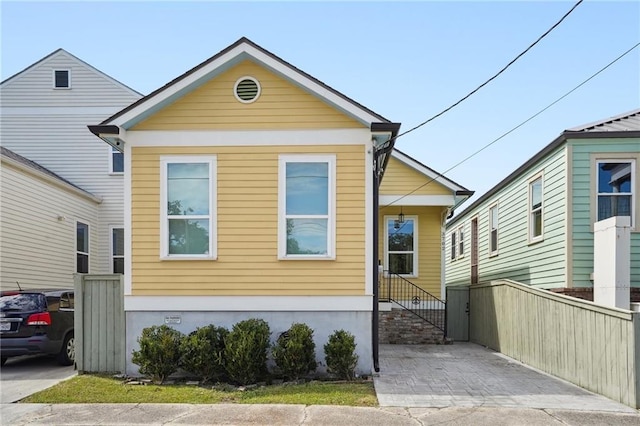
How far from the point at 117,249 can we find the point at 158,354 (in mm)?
9627

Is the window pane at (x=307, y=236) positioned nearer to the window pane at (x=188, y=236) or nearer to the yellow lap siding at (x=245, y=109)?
the window pane at (x=188, y=236)

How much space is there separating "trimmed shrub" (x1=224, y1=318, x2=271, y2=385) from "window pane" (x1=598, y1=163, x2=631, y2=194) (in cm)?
767

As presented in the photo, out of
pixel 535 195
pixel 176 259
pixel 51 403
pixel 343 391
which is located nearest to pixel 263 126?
pixel 176 259

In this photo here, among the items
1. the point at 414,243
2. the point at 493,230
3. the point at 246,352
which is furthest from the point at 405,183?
the point at 246,352

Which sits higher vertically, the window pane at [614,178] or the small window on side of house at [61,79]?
the small window on side of house at [61,79]

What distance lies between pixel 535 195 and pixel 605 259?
11.3ft

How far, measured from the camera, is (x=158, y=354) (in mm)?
8555

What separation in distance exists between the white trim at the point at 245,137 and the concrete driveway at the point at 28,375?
4327mm

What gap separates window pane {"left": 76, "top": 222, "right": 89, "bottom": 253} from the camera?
639 inches

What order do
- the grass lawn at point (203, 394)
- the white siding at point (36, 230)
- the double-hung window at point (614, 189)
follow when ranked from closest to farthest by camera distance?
the grass lawn at point (203, 394) → the double-hung window at point (614, 189) → the white siding at point (36, 230)

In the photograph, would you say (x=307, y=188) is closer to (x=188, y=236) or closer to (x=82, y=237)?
(x=188, y=236)

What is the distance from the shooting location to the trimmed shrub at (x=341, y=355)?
8.56m

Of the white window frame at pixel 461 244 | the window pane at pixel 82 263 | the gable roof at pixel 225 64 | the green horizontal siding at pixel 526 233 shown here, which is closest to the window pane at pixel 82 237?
the window pane at pixel 82 263

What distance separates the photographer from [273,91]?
947 centimetres
